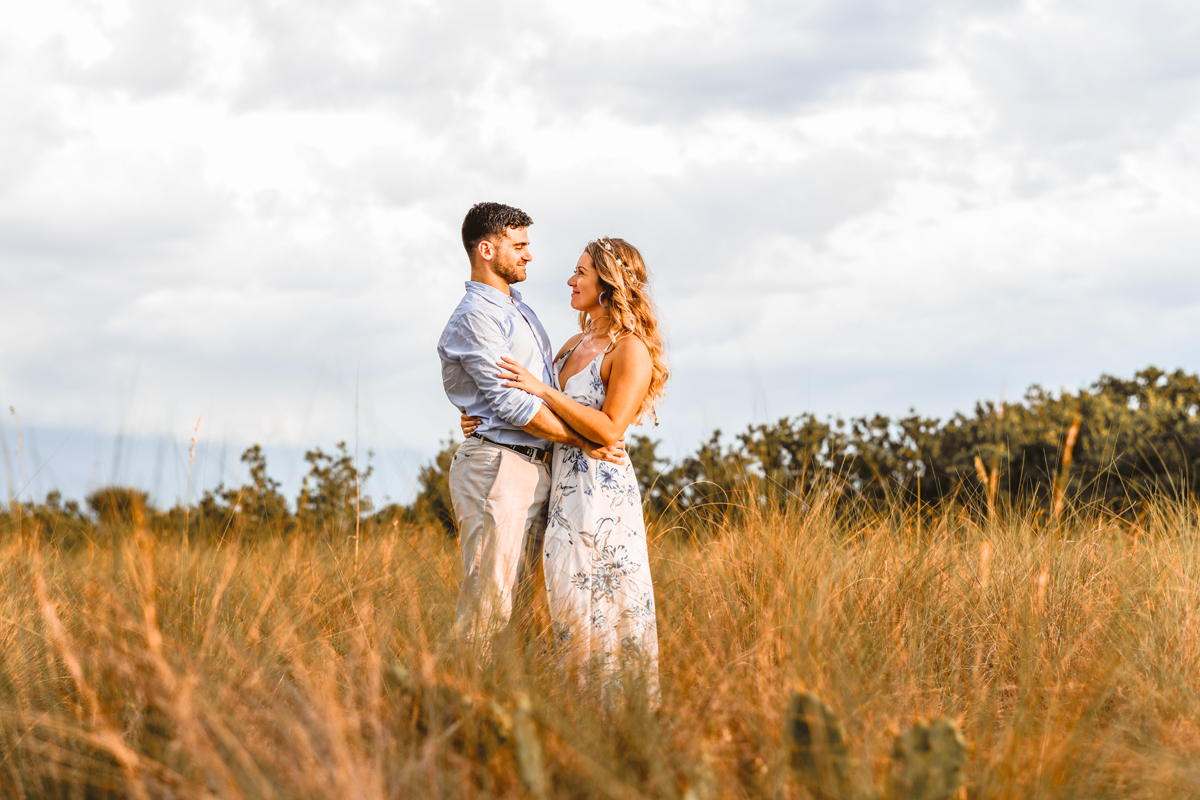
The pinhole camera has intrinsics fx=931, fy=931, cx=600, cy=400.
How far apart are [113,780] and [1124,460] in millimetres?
9786

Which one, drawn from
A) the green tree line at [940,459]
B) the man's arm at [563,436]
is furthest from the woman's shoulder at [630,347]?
the green tree line at [940,459]

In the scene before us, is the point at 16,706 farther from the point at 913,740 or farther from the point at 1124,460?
the point at 1124,460

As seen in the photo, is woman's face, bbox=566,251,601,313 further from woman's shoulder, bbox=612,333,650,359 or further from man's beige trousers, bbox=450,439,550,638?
man's beige trousers, bbox=450,439,550,638

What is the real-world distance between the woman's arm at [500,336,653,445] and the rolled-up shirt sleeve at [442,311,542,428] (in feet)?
0.22

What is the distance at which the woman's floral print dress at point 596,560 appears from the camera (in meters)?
4.35

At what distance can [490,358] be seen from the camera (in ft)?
14.7

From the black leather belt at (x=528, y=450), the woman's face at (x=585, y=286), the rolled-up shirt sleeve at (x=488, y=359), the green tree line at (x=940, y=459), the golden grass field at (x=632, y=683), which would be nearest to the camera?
the golden grass field at (x=632, y=683)

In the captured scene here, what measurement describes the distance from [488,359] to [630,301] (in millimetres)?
804

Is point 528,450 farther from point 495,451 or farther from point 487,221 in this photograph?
point 487,221

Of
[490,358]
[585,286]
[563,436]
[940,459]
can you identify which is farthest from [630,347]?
[940,459]

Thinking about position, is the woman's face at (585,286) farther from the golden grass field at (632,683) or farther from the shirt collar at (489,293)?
the golden grass field at (632,683)

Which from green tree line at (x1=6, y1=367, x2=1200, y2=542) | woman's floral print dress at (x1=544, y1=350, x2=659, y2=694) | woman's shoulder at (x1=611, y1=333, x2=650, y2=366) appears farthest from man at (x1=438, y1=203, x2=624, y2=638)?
green tree line at (x1=6, y1=367, x2=1200, y2=542)

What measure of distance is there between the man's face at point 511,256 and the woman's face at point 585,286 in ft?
1.03

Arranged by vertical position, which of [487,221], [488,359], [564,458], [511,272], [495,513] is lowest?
[495,513]
